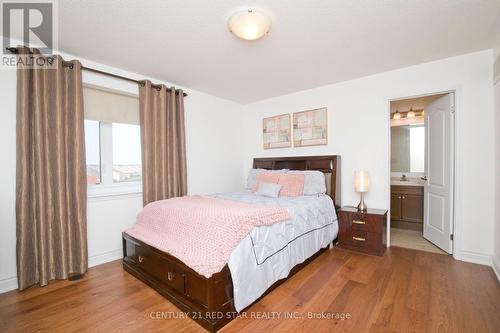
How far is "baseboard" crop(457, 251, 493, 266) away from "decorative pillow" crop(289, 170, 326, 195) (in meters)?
1.69

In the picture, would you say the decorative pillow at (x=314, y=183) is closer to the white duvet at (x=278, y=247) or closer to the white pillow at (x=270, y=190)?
the white duvet at (x=278, y=247)

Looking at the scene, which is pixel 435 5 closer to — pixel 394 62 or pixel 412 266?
pixel 394 62

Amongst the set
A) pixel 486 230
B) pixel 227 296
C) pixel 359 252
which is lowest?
pixel 359 252

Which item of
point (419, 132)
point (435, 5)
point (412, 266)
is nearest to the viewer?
point (435, 5)

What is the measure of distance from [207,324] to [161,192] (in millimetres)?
1923

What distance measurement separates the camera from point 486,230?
2518 mm

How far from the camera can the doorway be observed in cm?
284

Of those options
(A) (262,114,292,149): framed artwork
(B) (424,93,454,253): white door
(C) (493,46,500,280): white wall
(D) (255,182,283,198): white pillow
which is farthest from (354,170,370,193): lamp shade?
(A) (262,114,292,149): framed artwork

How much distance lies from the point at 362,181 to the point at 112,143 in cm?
338

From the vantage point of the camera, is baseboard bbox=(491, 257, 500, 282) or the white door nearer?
baseboard bbox=(491, 257, 500, 282)

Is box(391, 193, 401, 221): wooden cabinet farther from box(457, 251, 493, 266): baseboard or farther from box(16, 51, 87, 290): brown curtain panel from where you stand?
box(16, 51, 87, 290): brown curtain panel

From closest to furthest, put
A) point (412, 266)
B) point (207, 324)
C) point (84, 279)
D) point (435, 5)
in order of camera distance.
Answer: point (207, 324) < point (435, 5) < point (84, 279) < point (412, 266)

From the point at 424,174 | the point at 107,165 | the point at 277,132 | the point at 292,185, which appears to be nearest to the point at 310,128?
the point at 277,132

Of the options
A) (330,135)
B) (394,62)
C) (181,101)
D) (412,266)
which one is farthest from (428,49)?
(181,101)
